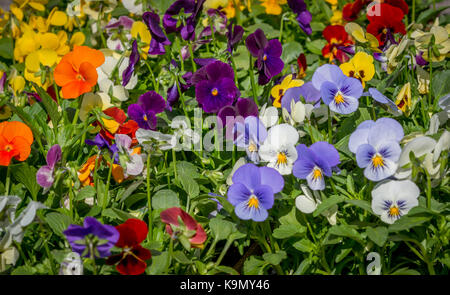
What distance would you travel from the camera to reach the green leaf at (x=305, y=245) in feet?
4.46

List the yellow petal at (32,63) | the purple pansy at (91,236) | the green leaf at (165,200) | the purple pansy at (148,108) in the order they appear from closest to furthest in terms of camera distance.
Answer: the purple pansy at (91,236) → the green leaf at (165,200) → the purple pansy at (148,108) → the yellow petal at (32,63)

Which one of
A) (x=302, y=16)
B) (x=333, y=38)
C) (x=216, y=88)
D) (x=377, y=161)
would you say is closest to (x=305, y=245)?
(x=377, y=161)

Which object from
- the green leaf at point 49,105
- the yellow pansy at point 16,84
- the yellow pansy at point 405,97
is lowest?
the yellow pansy at point 405,97

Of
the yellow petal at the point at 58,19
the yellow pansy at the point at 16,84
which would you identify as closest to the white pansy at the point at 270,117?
the yellow pansy at the point at 16,84

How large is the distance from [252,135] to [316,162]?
0.19 m

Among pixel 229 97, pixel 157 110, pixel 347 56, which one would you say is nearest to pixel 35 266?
pixel 157 110

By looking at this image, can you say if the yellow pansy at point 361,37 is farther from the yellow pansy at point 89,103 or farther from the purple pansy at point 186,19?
the yellow pansy at point 89,103

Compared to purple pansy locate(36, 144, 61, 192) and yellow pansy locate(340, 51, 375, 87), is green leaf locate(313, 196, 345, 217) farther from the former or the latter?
purple pansy locate(36, 144, 61, 192)

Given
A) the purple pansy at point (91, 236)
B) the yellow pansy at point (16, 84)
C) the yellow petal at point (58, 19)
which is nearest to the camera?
the purple pansy at point (91, 236)

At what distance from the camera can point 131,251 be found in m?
1.24

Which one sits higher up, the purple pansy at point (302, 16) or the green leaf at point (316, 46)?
the green leaf at point (316, 46)

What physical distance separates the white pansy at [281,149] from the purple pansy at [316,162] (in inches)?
1.5

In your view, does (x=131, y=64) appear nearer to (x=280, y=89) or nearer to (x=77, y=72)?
(x=77, y=72)

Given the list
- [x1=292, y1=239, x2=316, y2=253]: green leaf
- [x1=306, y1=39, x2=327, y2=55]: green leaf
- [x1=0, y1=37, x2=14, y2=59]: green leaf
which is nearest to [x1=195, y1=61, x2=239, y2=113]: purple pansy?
[x1=292, y1=239, x2=316, y2=253]: green leaf
